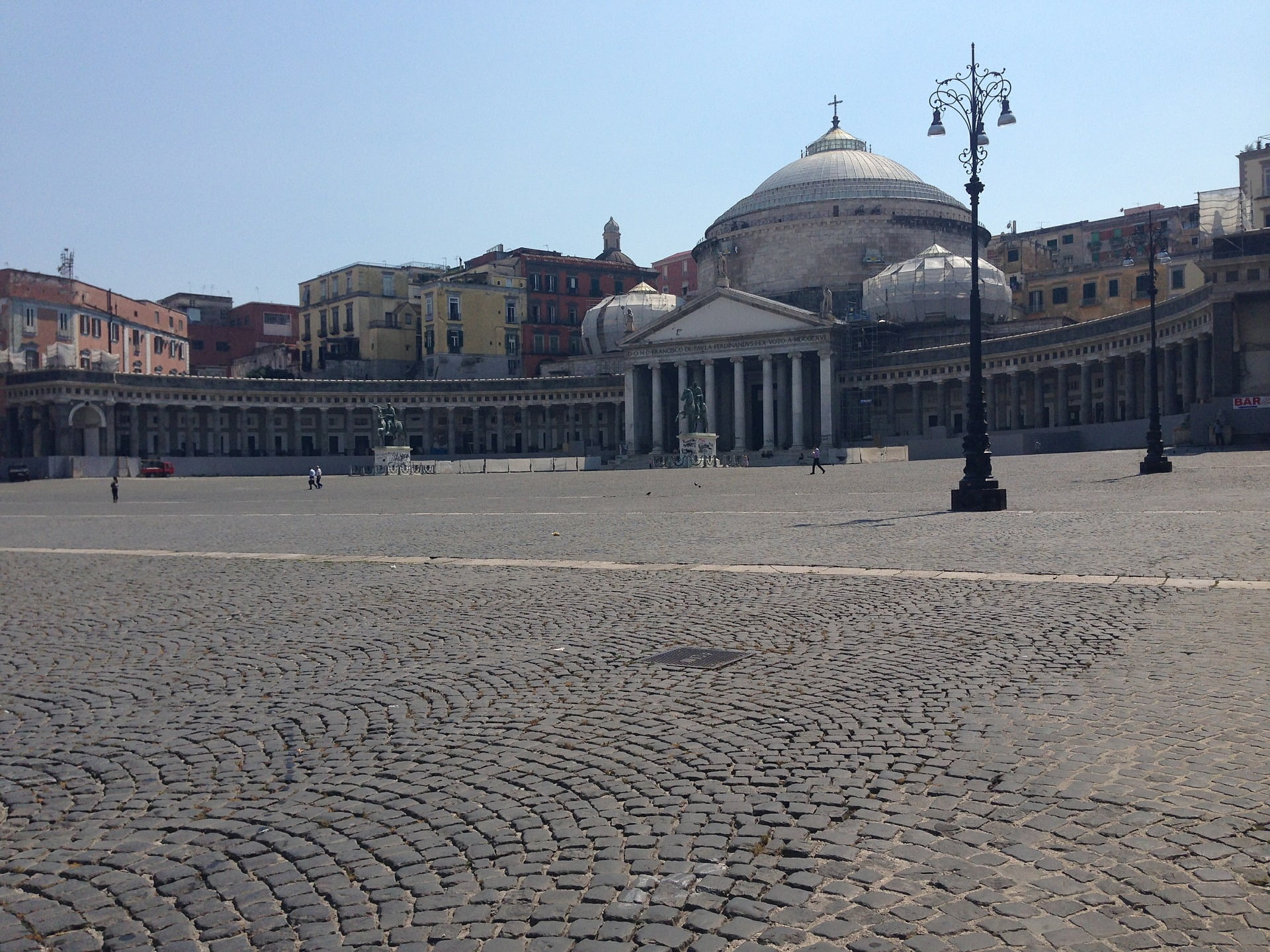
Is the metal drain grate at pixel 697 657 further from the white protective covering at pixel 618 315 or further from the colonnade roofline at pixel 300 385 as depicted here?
the white protective covering at pixel 618 315

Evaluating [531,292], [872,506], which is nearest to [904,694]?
[872,506]

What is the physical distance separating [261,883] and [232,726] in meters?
2.29

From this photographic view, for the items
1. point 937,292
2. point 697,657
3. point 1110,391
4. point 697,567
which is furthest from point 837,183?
point 697,657

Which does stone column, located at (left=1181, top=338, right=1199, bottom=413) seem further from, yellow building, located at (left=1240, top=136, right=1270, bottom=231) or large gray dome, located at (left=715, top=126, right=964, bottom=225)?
large gray dome, located at (left=715, top=126, right=964, bottom=225)

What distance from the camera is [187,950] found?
11.7 feet

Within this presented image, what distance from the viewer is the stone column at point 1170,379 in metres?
57.5

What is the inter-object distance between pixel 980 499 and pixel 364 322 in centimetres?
8160

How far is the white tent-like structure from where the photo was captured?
79.2 metres

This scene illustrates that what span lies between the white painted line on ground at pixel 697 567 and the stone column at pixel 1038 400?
201ft

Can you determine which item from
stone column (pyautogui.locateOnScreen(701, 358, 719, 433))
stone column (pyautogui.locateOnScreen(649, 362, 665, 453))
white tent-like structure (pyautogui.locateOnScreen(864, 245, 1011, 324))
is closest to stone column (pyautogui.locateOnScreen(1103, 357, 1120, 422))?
white tent-like structure (pyautogui.locateOnScreen(864, 245, 1011, 324))

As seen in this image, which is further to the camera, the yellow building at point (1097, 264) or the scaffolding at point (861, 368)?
the scaffolding at point (861, 368)

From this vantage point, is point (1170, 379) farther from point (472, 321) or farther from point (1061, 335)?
point (472, 321)

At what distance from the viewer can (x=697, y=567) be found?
12.7m

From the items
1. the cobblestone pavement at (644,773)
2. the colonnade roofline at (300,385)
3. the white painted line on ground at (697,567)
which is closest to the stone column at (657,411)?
the colonnade roofline at (300,385)
